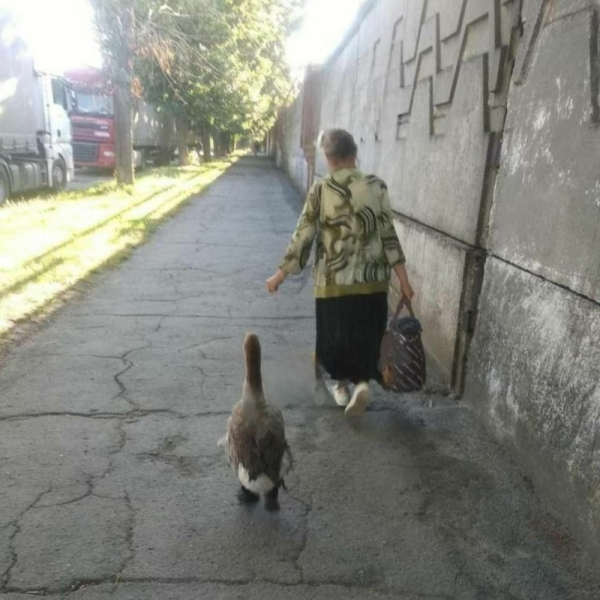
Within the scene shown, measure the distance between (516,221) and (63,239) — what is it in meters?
6.97

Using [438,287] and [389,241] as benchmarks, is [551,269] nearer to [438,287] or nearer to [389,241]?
[389,241]

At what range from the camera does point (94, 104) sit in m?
20.8

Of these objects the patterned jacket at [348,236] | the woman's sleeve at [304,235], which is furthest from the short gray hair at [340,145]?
the woman's sleeve at [304,235]

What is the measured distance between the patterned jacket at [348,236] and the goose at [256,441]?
1061mm

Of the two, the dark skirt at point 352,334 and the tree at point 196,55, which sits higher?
the tree at point 196,55

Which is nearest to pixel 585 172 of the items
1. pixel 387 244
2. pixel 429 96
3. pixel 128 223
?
pixel 387 244

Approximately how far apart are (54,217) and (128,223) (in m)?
1.30

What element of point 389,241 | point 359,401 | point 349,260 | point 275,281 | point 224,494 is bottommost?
point 224,494

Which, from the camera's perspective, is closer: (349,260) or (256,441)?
(256,441)

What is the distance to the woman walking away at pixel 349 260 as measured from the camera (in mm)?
3557

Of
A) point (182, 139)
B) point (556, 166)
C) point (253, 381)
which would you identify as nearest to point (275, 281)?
point (253, 381)

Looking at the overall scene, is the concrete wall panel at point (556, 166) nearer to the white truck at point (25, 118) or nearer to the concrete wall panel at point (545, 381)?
the concrete wall panel at point (545, 381)

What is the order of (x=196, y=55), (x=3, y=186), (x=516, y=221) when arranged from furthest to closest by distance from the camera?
(x=196, y=55)
(x=3, y=186)
(x=516, y=221)

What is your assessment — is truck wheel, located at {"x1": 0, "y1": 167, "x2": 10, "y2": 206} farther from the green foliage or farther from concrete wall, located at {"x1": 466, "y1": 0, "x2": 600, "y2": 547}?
concrete wall, located at {"x1": 466, "y1": 0, "x2": 600, "y2": 547}
